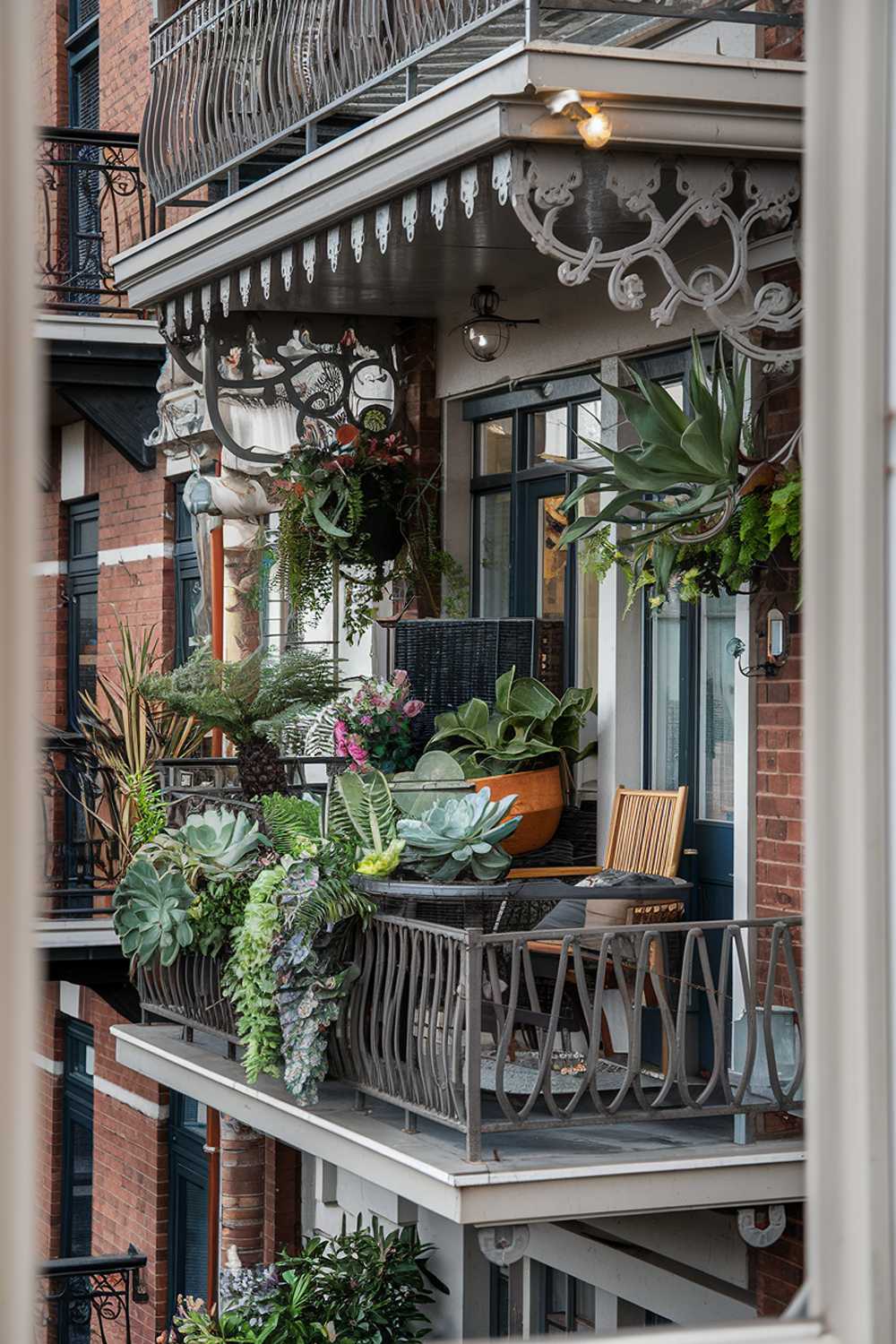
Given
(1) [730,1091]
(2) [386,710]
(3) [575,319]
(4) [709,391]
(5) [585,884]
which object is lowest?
(1) [730,1091]

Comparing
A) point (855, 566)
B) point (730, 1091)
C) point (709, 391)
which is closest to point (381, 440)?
point (709, 391)

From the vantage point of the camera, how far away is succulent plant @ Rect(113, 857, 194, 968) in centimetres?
667

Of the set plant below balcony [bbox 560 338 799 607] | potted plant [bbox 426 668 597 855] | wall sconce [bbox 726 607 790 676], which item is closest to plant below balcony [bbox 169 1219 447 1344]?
potted plant [bbox 426 668 597 855]

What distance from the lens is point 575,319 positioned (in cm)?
724

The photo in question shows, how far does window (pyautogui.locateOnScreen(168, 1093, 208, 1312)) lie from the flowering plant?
160 inches

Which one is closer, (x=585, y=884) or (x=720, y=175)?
(x=720, y=175)

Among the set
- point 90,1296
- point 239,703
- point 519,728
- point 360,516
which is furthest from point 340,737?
point 90,1296

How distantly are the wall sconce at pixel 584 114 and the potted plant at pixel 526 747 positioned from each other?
2579 millimetres

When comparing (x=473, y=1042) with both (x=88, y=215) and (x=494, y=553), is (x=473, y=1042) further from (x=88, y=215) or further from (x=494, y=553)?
(x=88, y=215)

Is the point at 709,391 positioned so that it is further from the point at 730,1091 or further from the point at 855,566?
the point at 855,566

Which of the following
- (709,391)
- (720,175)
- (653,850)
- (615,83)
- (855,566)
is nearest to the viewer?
(855,566)

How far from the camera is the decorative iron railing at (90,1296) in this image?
377 inches

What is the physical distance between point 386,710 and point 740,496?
8.18ft

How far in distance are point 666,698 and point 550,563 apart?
1104 millimetres
